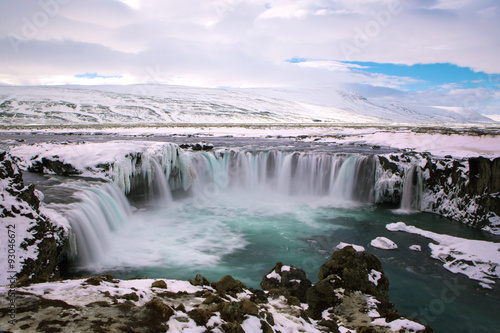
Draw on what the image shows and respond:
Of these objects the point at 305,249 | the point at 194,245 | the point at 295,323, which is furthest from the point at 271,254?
the point at 295,323

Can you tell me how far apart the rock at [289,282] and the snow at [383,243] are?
500 centimetres

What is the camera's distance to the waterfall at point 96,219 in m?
8.52

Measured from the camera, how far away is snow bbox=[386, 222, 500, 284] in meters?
8.65

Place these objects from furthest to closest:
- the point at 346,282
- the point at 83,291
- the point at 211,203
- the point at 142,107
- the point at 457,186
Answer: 1. the point at 142,107
2. the point at 211,203
3. the point at 457,186
4. the point at 346,282
5. the point at 83,291

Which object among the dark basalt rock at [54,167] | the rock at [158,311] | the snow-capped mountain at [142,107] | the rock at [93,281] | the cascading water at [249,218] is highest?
the snow-capped mountain at [142,107]

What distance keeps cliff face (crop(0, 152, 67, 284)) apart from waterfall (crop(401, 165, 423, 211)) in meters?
13.8

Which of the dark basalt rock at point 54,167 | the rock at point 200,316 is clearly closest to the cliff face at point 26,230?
the rock at point 200,316

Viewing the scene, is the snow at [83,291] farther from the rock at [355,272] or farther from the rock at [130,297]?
the rock at [355,272]

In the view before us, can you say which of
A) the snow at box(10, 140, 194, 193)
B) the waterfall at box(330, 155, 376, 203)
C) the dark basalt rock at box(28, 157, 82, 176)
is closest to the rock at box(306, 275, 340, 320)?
the snow at box(10, 140, 194, 193)

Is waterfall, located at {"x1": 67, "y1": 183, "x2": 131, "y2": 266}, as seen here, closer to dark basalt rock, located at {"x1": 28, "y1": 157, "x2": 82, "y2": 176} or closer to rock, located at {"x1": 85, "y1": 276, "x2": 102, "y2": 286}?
dark basalt rock, located at {"x1": 28, "y1": 157, "x2": 82, "y2": 176}

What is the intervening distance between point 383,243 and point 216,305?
795cm

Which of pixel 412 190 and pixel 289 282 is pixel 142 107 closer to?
pixel 412 190

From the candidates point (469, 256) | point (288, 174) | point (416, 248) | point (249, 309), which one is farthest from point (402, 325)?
point (288, 174)

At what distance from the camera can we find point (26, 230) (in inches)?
250
